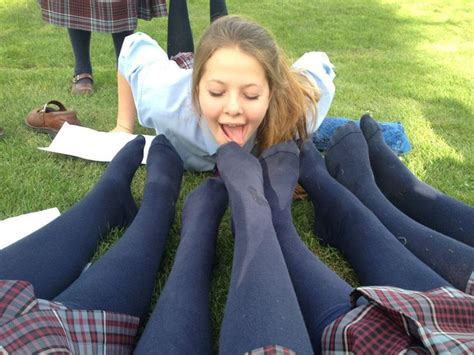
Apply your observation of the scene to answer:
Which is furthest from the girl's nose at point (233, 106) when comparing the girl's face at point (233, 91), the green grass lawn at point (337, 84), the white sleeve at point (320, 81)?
the white sleeve at point (320, 81)

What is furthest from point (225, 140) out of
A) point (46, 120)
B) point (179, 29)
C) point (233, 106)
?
point (179, 29)

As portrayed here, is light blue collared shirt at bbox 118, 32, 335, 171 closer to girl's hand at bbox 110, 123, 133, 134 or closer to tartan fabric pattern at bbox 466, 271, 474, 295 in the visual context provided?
girl's hand at bbox 110, 123, 133, 134

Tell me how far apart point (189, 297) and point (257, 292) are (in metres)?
0.15

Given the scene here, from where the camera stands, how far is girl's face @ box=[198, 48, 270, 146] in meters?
1.29

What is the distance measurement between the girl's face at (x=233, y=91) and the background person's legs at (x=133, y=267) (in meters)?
0.24

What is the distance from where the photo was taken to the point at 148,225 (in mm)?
1131

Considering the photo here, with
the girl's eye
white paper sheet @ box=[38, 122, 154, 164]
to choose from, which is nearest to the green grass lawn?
white paper sheet @ box=[38, 122, 154, 164]

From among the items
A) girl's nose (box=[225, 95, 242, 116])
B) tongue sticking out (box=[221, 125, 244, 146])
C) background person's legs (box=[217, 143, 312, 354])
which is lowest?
tongue sticking out (box=[221, 125, 244, 146])

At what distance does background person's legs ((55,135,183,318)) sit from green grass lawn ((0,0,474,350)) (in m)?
0.11

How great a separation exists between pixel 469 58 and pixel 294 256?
3170 mm

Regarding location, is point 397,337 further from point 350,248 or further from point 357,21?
point 357,21

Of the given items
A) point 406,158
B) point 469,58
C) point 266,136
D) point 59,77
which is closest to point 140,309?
point 266,136

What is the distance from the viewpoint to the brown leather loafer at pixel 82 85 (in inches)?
92.2

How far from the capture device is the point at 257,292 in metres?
0.82
